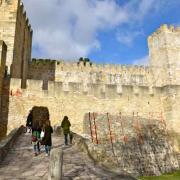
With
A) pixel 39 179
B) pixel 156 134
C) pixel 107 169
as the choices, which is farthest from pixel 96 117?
pixel 39 179

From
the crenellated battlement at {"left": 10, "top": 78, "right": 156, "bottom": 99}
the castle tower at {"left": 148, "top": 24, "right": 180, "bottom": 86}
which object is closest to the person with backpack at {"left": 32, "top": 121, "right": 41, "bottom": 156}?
the crenellated battlement at {"left": 10, "top": 78, "right": 156, "bottom": 99}

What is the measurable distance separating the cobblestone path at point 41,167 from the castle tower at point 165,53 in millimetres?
17882

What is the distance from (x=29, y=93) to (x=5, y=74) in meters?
1.87

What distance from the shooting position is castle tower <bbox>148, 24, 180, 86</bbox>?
2588 centimetres

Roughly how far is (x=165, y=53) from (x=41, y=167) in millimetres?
20772

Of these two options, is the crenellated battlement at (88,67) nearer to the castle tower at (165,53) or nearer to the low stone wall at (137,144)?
the castle tower at (165,53)

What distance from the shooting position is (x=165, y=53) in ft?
85.6

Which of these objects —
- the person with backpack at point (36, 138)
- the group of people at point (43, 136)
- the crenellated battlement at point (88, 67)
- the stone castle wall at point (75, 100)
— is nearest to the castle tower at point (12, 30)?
the stone castle wall at point (75, 100)

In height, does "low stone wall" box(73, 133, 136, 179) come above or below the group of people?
below

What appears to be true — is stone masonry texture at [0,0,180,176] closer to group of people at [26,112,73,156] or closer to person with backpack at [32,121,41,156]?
group of people at [26,112,73,156]

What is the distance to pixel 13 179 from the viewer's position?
21.8 ft

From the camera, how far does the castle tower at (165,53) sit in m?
25.9

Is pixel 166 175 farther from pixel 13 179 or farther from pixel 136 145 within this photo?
pixel 13 179

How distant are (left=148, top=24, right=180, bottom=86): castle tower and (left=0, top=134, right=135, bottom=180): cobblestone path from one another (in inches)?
704
